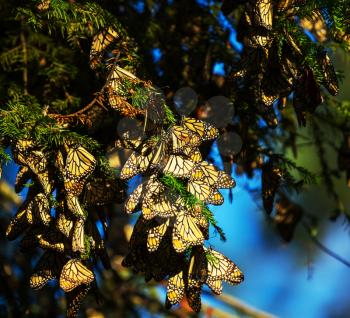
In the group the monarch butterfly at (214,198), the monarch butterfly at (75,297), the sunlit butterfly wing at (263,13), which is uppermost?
the sunlit butterfly wing at (263,13)

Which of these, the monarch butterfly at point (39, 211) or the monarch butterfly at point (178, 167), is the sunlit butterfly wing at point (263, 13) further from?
the monarch butterfly at point (39, 211)

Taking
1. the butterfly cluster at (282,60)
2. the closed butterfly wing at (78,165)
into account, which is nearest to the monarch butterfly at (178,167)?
the closed butterfly wing at (78,165)

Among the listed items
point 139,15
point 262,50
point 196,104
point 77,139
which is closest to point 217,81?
point 196,104

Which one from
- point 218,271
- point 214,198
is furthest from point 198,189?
point 218,271

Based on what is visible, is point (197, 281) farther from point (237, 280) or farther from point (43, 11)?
point (43, 11)

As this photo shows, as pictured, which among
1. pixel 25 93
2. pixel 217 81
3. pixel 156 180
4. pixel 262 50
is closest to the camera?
pixel 156 180

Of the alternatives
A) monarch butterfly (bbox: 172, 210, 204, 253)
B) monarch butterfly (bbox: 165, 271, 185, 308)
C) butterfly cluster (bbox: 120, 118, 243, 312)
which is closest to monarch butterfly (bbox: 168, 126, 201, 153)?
butterfly cluster (bbox: 120, 118, 243, 312)

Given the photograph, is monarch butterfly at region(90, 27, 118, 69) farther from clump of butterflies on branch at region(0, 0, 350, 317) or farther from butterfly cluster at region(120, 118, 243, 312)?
butterfly cluster at region(120, 118, 243, 312)
